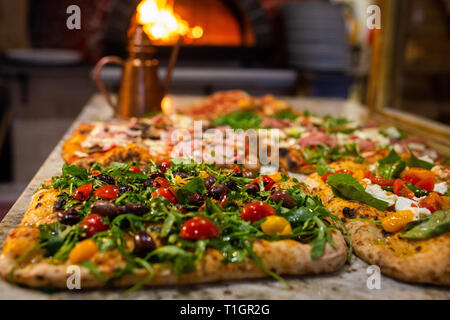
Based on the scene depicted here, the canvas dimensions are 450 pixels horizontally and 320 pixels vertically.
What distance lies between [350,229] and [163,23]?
4609 mm

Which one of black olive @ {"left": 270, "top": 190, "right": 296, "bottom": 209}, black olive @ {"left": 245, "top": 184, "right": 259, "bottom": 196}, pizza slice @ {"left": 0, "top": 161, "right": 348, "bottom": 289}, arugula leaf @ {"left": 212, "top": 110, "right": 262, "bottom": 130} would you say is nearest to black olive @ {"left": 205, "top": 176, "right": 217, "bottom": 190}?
pizza slice @ {"left": 0, "top": 161, "right": 348, "bottom": 289}

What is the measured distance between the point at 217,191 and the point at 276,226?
0.25m

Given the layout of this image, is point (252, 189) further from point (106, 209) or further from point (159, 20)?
point (159, 20)

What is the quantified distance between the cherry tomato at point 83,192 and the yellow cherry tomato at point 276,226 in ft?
1.99

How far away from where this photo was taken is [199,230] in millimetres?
1229

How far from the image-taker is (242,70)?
5320mm

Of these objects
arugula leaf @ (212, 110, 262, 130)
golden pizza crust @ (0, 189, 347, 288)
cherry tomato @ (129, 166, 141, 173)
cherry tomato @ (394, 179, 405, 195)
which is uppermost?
arugula leaf @ (212, 110, 262, 130)

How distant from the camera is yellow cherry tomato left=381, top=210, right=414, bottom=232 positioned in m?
1.41

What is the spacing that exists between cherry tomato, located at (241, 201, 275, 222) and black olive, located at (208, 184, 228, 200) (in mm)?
136

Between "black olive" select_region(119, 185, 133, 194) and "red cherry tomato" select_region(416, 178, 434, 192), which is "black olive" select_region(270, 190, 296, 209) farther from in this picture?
"red cherry tomato" select_region(416, 178, 434, 192)

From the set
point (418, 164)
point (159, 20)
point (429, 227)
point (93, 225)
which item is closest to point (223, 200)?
point (93, 225)

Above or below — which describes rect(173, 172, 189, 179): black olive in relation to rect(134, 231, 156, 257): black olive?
above
